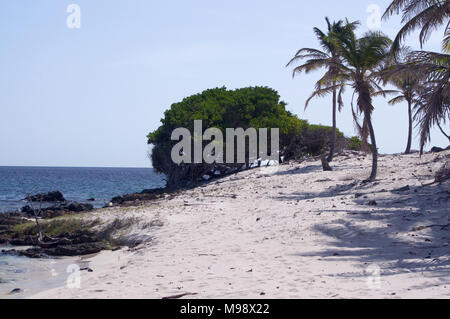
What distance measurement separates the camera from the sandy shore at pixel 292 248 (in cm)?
663

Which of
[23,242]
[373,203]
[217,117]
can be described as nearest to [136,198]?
[217,117]

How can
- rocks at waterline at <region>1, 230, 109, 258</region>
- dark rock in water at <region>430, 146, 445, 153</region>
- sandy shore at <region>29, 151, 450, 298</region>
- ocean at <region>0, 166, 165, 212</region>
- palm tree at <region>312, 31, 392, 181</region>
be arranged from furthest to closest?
ocean at <region>0, 166, 165, 212</region>, dark rock in water at <region>430, 146, 445, 153</region>, palm tree at <region>312, 31, 392, 181</region>, rocks at waterline at <region>1, 230, 109, 258</region>, sandy shore at <region>29, 151, 450, 298</region>

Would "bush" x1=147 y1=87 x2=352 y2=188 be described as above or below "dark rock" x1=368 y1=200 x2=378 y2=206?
above

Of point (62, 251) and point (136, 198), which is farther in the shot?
point (136, 198)

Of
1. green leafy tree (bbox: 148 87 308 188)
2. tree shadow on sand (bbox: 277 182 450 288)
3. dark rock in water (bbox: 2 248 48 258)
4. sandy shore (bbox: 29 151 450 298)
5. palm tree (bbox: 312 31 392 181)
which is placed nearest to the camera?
sandy shore (bbox: 29 151 450 298)

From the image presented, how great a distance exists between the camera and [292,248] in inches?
372

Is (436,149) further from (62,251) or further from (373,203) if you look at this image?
(62,251)

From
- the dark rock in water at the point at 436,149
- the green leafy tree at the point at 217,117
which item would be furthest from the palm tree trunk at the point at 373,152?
the green leafy tree at the point at 217,117

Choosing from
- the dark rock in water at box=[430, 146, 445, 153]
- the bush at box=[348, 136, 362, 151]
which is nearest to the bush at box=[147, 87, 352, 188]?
the bush at box=[348, 136, 362, 151]

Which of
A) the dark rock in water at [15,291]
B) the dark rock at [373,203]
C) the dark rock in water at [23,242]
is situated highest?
the dark rock at [373,203]

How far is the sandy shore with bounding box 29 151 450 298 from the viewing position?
6.63 meters

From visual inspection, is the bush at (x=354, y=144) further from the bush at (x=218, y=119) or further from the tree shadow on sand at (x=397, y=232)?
the tree shadow on sand at (x=397, y=232)

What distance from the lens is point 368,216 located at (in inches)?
450

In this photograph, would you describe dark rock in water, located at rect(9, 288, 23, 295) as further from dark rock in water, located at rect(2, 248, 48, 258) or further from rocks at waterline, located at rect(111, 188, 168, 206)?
rocks at waterline, located at rect(111, 188, 168, 206)
